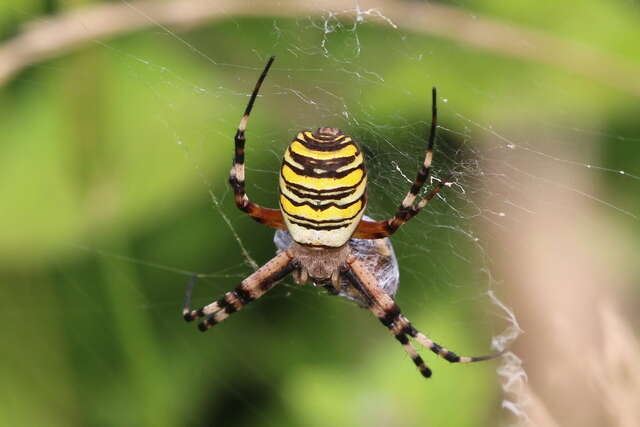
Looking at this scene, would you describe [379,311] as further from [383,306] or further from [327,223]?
[327,223]

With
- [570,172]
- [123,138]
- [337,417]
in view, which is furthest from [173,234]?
[570,172]

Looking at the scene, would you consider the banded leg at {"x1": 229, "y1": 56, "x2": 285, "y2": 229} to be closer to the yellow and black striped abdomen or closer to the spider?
the spider

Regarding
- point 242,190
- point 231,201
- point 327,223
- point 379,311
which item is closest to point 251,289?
point 231,201

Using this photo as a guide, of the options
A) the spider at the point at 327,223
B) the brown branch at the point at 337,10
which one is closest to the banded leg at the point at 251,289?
the spider at the point at 327,223

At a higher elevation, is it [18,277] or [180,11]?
[180,11]

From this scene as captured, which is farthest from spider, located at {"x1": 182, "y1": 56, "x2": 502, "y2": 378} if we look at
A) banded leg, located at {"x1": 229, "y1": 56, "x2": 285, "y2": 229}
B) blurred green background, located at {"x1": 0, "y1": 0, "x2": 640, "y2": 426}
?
blurred green background, located at {"x1": 0, "y1": 0, "x2": 640, "y2": 426}

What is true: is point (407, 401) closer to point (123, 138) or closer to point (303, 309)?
point (303, 309)
